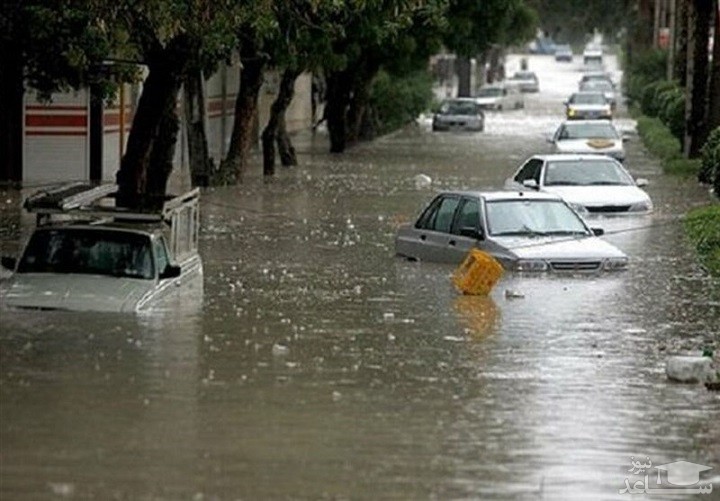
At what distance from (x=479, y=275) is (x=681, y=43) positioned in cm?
4246

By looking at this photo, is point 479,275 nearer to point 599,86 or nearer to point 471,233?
point 471,233

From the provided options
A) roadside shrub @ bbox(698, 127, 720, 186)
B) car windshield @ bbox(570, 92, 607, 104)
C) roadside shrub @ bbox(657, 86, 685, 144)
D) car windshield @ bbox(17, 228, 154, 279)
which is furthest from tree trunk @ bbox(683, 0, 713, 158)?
car windshield @ bbox(17, 228, 154, 279)

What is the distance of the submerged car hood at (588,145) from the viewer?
52156 mm

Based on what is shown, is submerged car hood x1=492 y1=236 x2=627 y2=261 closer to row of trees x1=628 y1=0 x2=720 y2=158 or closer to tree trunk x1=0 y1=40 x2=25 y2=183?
row of trees x1=628 y1=0 x2=720 y2=158

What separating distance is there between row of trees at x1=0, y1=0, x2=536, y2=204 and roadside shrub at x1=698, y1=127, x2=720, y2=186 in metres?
6.17

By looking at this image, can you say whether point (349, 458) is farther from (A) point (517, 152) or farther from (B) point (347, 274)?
(A) point (517, 152)

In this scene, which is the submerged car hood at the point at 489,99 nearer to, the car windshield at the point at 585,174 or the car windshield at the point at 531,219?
the car windshield at the point at 585,174

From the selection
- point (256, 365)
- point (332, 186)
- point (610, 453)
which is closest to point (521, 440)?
point (610, 453)

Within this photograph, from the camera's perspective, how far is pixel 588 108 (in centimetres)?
7538

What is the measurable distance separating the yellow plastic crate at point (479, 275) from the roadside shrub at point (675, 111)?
3151 cm

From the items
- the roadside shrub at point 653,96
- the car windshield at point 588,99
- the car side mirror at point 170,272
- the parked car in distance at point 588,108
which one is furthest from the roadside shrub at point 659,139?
the car side mirror at point 170,272

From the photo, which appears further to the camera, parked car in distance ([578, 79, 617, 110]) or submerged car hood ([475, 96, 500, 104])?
parked car in distance ([578, 79, 617, 110])

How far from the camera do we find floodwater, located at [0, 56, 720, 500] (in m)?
13.9

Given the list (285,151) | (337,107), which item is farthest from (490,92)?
(285,151)
